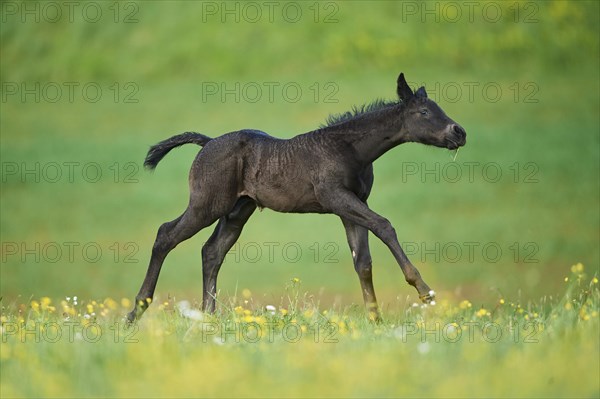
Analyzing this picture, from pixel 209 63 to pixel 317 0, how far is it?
6.84m

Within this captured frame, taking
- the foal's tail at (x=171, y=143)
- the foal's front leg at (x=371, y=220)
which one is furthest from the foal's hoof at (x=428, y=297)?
the foal's tail at (x=171, y=143)

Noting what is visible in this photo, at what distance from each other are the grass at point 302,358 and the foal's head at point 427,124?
74.5 inches

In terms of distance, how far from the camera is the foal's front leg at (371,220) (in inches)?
387

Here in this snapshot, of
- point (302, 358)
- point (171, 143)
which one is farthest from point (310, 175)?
point (302, 358)

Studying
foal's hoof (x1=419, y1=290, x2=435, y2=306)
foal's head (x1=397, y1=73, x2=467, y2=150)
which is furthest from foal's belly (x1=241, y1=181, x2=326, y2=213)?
foal's hoof (x1=419, y1=290, x2=435, y2=306)

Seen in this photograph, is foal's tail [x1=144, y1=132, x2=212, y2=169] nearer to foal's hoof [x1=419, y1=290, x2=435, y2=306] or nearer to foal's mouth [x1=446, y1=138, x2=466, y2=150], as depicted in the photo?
foal's mouth [x1=446, y1=138, x2=466, y2=150]

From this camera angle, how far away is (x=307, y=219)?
2930 cm

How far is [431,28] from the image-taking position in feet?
161

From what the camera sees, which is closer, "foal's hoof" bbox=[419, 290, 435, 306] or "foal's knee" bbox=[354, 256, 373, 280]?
"foal's hoof" bbox=[419, 290, 435, 306]

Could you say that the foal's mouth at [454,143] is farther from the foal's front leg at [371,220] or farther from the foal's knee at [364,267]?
the foal's knee at [364,267]

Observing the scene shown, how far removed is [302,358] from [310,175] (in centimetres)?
390

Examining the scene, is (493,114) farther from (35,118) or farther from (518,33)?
(35,118)

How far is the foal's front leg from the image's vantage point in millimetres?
9836

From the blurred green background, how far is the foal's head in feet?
19.2
